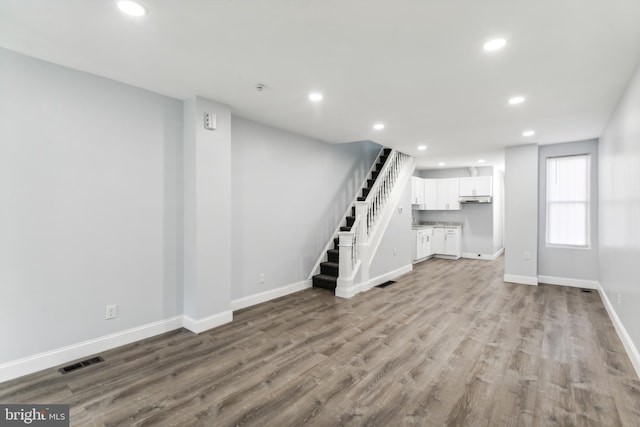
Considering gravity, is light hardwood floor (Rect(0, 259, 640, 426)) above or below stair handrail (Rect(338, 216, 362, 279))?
below

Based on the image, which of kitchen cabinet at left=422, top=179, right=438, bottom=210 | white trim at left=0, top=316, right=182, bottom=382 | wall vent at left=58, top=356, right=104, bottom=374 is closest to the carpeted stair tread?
white trim at left=0, top=316, right=182, bottom=382

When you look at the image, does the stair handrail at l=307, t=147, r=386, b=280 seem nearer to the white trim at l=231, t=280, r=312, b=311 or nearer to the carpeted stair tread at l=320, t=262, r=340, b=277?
the carpeted stair tread at l=320, t=262, r=340, b=277

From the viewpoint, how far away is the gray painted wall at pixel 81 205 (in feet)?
7.98

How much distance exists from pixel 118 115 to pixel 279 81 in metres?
A: 1.64

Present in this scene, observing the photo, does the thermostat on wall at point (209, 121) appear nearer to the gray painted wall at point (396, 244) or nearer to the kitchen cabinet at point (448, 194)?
the gray painted wall at point (396, 244)

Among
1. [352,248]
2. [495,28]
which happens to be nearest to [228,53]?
[495,28]

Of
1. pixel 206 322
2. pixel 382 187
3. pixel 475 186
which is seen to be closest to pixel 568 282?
pixel 475 186

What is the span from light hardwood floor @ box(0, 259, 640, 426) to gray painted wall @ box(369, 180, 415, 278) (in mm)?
1648

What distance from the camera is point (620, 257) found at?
333 centimetres

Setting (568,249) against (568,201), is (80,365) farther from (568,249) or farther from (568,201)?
(568,201)

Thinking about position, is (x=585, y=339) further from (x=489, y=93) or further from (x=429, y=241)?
(x=429, y=241)

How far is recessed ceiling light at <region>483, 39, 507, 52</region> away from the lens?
217cm

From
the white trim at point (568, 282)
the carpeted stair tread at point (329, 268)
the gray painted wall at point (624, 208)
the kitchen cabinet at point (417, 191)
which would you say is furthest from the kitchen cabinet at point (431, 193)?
the carpeted stair tread at point (329, 268)

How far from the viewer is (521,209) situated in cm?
562
